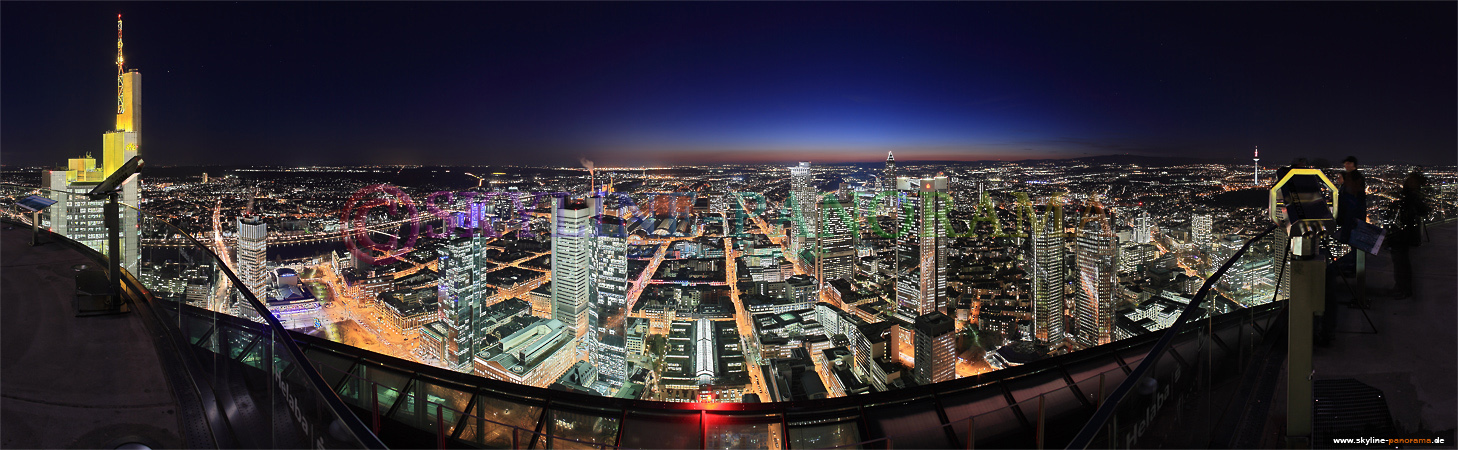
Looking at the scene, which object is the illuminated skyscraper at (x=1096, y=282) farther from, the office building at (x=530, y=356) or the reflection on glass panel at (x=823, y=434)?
the office building at (x=530, y=356)

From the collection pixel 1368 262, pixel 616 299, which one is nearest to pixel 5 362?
pixel 1368 262

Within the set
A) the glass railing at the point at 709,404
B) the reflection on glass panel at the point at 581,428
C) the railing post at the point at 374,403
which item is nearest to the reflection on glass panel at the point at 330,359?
the glass railing at the point at 709,404

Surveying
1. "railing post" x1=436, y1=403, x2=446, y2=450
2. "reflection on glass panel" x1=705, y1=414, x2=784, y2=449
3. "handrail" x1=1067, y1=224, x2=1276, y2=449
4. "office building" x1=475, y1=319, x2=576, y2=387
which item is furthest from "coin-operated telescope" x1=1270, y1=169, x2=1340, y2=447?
"office building" x1=475, y1=319, x2=576, y2=387

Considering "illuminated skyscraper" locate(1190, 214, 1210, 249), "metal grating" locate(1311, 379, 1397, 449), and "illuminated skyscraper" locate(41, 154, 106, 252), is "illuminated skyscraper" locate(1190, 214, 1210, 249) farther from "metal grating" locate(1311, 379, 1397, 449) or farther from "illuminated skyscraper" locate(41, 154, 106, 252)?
"illuminated skyscraper" locate(41, 154, 106, 252)

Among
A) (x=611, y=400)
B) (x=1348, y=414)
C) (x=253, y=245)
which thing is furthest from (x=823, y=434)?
(x=253, y=245)

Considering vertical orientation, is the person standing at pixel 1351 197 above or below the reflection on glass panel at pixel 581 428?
above

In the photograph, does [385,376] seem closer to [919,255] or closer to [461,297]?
[461,297]

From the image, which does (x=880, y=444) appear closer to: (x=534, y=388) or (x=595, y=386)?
(x=534, y=388)
